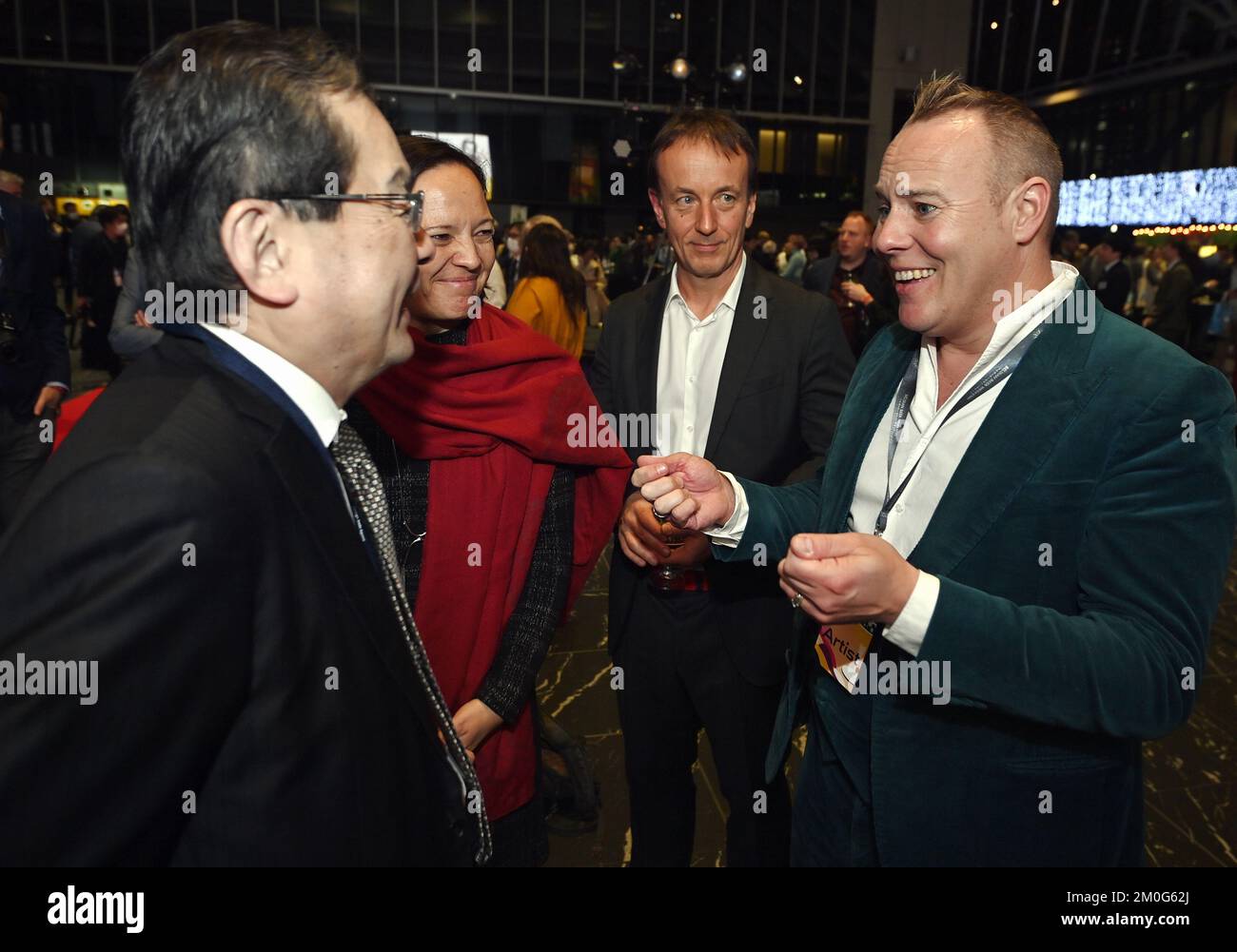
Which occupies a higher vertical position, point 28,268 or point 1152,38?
point 1152,38

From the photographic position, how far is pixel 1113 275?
974 centimetres

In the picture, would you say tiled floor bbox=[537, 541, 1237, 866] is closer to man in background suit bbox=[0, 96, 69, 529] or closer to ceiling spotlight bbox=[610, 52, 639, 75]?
man in background suit bbox=[0, 96, 69, 529]

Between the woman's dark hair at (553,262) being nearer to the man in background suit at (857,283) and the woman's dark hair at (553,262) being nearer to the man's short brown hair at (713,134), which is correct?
the man in background suit at (857,283)

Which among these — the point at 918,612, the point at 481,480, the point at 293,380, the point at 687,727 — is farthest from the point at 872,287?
the point at 293,380

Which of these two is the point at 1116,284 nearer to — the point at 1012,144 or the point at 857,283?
the point at 857,283

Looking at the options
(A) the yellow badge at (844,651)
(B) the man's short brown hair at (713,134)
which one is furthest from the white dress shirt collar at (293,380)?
(B) the man's short brown hair at (713,134)

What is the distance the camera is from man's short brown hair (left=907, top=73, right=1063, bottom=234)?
1.41m

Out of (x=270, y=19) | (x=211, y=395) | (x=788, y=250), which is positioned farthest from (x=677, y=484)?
(x=270, y=19)

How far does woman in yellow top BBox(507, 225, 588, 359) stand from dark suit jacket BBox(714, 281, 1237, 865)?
401 cm

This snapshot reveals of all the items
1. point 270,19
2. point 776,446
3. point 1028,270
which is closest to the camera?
point 1028,270

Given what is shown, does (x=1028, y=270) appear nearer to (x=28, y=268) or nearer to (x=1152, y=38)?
(x=28, y=268)
